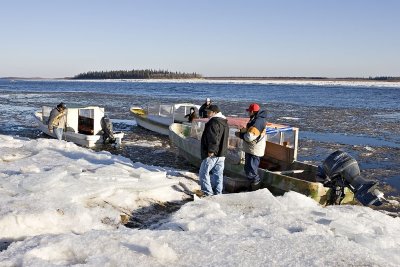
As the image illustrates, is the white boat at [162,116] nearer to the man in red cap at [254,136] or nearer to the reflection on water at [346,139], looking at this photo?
the reflection on water at [346,139]

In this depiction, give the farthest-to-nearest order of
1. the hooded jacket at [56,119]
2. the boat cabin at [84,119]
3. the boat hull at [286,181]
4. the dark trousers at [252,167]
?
the boat cabin at [84,119] → the hooded jacket at [56,119] → the dark trousers at [252,167] → the boat hull at [286,181]

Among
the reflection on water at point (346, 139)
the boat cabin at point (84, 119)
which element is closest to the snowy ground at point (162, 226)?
the boat cabin at point (84, 119)

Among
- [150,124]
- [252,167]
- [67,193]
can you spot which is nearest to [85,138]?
[150,124]

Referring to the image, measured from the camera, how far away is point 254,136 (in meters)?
9.48

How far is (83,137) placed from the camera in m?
17.1

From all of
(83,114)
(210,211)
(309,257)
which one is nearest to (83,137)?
(83,114)

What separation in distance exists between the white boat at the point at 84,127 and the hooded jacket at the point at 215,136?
8714mm

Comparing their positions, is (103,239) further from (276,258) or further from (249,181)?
(249,181)

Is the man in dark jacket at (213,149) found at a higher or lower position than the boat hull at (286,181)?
higher

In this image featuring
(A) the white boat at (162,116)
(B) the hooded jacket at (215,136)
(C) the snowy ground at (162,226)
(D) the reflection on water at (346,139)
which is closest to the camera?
(C) the snowy ground at (162,226)

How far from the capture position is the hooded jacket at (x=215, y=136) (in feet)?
28.9

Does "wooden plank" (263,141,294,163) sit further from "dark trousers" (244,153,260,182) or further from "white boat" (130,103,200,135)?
"white boat" (130,103,200,135)

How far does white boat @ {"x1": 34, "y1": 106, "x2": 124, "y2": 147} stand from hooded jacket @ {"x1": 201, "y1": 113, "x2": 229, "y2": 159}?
8.71 meters

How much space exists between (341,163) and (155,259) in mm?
5637
